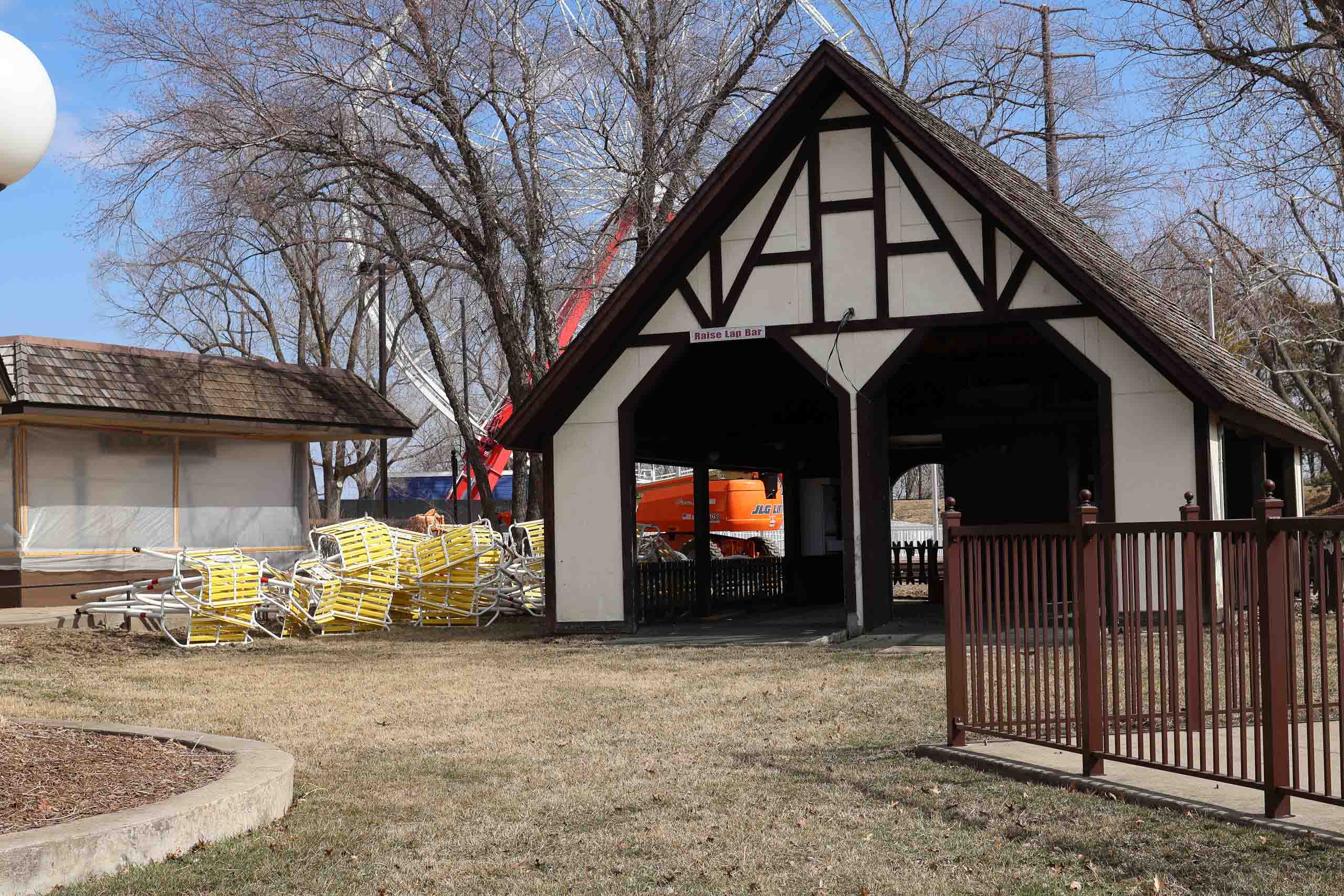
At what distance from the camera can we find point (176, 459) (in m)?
22.8

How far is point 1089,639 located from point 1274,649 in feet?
4.84

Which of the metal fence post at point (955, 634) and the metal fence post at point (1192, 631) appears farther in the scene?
the metal fence post at point (955, 634)

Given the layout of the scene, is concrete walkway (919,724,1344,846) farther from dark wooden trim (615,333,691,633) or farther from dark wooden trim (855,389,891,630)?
dark wooden trim (615,333,691,633)

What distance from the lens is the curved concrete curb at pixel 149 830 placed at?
218 inches

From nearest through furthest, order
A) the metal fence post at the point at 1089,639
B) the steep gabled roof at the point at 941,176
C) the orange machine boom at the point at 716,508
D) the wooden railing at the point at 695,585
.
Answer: the metal fence post at the point at 1089,639 < the steep gabled roof at the point at 941,176 < the wooden railing at the point at 695,585 < the orange machine boom at the point at 716,508

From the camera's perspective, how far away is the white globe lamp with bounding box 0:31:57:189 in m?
5.31

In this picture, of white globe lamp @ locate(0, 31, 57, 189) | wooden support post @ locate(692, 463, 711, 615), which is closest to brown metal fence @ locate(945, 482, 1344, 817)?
white globe lamp @ locate(0, 31, 57, 189)

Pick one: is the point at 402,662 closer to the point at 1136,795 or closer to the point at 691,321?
the point at 691,321

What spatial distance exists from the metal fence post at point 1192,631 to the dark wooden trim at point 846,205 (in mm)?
9828

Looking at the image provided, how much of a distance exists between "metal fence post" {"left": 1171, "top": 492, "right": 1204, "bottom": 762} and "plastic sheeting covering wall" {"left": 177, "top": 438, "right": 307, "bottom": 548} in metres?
18.2

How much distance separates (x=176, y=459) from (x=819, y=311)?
11.3 metres

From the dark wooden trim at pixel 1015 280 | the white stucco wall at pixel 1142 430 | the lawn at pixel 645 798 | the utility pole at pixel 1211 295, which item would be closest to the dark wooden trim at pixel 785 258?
the dark wooden trim at pixel 1015 280

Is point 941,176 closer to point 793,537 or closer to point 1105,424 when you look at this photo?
point 1105,424

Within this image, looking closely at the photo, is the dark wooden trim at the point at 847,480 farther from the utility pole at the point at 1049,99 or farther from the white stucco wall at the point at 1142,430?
the utility pole at the point at 1049,99
